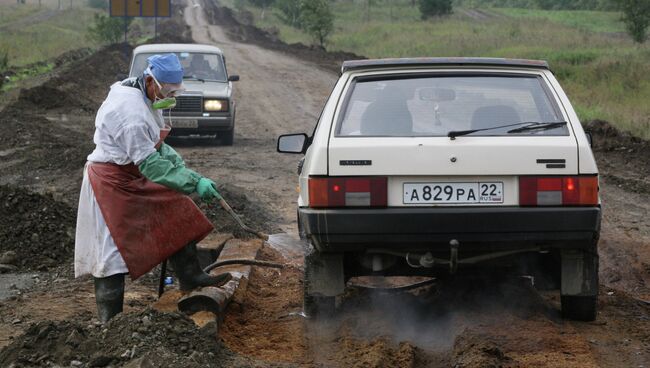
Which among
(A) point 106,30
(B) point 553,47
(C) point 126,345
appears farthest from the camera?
(A) point 106,30

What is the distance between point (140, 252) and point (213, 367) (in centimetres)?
121

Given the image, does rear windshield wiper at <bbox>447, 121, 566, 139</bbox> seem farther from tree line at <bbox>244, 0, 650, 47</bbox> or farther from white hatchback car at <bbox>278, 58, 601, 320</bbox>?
tree line at <bbox>244, 0, 650, 47</bbox>

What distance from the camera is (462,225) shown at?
5.46 metres

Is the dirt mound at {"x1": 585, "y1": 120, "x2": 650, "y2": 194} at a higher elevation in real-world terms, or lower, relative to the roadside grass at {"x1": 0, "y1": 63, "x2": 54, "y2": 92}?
higher

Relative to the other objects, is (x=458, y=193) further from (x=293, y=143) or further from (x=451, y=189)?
(x=293, y=143)

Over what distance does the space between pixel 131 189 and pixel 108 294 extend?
0.65m

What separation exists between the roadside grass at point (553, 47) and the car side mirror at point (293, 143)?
38.0 ft

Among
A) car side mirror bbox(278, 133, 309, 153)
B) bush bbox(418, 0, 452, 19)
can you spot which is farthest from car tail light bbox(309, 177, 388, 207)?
bush bbox(418, 0, 452, 19)

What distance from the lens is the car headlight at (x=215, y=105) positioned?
18.1m

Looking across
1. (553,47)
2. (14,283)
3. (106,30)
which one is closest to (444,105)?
(14,283)

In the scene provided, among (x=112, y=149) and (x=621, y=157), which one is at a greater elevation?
(x=112, y=149)

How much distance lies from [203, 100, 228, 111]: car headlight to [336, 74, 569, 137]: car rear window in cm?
1217

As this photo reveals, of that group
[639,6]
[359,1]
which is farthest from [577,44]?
[359,1]

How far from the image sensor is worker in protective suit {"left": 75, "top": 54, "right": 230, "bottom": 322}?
565 cm
